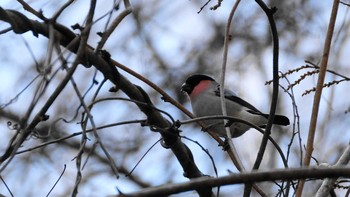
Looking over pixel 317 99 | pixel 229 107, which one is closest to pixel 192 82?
pixel 229 107

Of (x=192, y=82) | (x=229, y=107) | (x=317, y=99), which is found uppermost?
(x=192, y=82)

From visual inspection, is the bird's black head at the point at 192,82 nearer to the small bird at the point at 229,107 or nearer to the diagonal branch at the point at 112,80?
the small bird at the point at 229,107

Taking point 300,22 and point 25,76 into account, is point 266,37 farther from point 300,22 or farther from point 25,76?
point 25,76

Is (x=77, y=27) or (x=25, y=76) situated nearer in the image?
(x=77, y=27)

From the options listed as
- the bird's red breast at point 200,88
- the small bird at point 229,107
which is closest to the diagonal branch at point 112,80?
the small bird at point 229,107

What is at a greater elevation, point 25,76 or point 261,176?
point 25,76

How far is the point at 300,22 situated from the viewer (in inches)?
310

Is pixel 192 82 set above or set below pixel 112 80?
above

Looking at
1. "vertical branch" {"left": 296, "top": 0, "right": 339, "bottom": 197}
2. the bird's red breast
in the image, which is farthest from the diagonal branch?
the bird's red breast

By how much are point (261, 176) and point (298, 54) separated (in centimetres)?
693

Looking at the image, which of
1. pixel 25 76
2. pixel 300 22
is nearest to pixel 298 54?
pixel 300 22

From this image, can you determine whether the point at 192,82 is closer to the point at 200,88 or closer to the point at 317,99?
the point at 200,88

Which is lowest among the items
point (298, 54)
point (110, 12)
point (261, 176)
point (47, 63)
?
point (261, 176)

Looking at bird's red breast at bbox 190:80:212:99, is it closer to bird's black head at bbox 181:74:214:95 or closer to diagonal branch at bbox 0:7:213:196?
bird's black head at bbox 181:74:214:95
